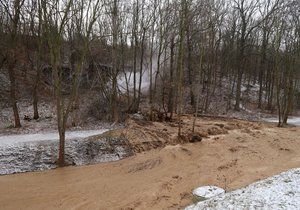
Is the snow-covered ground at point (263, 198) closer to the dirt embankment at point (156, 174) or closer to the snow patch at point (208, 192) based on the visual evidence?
the snow patch at point (208, 192)

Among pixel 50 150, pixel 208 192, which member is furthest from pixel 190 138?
pixel 208 192

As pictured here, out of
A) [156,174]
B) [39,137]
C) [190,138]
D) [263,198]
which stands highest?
[263,198]

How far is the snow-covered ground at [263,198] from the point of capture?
20.8 feet

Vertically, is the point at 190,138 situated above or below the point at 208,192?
below

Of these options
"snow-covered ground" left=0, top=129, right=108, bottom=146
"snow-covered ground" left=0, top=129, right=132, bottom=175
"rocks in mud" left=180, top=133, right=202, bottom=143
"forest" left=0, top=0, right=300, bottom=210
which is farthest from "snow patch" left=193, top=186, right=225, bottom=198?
"snow-covered ground" left=0, top=129, right=108, bottom=146

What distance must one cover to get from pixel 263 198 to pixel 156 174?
4.84 meters

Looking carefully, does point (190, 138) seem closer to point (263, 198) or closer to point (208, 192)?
point (208, 192)

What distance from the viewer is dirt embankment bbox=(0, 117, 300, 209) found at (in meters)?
8.69

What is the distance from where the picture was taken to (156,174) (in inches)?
430

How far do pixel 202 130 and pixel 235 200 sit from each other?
10.3 metres

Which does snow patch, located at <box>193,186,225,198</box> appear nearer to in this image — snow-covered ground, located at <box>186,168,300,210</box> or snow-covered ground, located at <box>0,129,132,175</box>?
snow-covered ground, located at <box>186,168,300,210</box>

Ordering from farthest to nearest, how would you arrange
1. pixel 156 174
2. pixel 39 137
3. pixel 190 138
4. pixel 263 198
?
1. pixel 190 138
2. pixel 39 137
3. pixel 156 174
4. pixel 263 198

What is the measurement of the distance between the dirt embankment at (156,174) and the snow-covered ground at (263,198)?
1258 mm

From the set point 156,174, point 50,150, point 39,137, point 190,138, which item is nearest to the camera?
point 156,174
